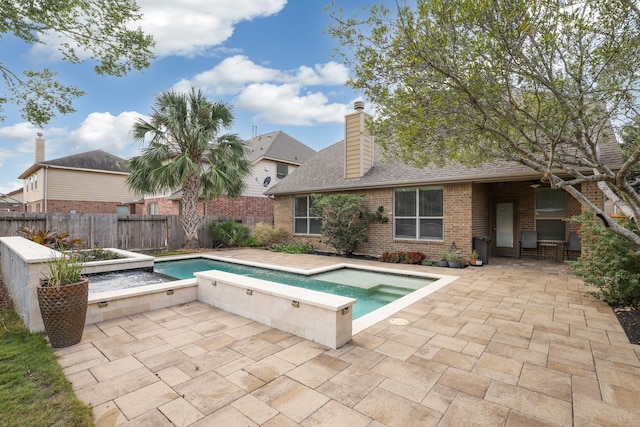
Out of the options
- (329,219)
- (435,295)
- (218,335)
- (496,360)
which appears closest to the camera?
(496,360)

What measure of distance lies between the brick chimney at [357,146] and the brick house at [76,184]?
1598cm

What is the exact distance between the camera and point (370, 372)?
2980 mm

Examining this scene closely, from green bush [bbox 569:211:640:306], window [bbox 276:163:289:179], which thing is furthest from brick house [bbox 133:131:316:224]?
green bush [bbox 569:211:640:306]

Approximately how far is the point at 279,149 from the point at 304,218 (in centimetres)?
830

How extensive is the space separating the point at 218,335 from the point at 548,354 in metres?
3.73

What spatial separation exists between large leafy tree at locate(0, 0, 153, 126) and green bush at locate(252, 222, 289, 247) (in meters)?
7.99

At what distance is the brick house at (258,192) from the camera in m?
17.8

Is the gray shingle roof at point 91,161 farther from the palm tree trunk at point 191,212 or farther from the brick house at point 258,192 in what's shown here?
the palm tree trunk at point 191,212

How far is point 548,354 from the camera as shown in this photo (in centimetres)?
341

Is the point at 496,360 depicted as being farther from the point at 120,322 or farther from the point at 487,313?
the point at 120,322

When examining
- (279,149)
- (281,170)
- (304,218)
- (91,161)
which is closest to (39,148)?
(91,161)

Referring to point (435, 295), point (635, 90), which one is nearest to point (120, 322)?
point (435, 295)

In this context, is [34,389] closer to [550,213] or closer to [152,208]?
[550,213]

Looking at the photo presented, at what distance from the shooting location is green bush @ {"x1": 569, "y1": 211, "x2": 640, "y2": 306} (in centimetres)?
479
